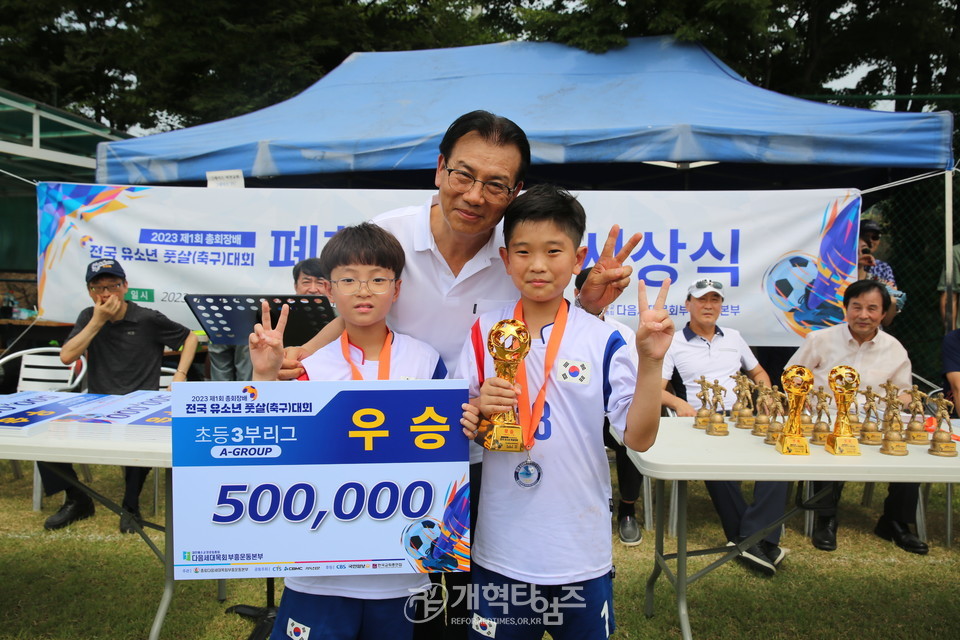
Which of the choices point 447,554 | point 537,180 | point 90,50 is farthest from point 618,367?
point 90,50

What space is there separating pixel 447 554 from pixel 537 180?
5008mm

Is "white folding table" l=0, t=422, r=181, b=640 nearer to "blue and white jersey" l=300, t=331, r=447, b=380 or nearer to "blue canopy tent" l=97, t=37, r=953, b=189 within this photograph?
"blue and white jersey" l=300, t=331, r=447, b=380

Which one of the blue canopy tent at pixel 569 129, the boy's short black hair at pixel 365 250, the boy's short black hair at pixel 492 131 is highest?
the blue canopy tent at pixel 569 129

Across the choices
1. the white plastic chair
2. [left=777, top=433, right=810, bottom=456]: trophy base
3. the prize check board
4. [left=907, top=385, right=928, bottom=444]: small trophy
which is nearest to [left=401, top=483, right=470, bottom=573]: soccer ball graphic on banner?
the prize check board

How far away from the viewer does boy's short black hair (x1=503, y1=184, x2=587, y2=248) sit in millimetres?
1595

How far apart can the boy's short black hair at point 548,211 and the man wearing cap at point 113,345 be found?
3.11 meters

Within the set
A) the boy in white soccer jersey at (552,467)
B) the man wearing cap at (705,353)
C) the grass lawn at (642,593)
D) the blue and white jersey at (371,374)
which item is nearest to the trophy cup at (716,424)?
the grass lawn at (642,593)

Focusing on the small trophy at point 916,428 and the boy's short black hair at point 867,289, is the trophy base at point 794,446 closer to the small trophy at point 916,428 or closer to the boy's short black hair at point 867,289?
the small trophy at point 916,428

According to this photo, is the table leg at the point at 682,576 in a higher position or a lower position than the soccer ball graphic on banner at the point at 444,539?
lower

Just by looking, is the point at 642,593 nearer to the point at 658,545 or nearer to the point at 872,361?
the point at 658,545

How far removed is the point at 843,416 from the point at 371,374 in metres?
1.73

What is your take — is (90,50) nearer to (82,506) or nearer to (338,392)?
(82,506)

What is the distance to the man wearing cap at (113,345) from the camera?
151 inches

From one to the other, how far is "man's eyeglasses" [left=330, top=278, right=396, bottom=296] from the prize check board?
0.93 feet
